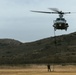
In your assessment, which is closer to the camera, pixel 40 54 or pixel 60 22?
pixel 60 22

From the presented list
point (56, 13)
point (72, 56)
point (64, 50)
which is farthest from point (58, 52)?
point (56, 13)

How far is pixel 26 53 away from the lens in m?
198

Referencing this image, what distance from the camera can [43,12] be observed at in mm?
91062

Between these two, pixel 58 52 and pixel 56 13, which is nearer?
pixel 56 13

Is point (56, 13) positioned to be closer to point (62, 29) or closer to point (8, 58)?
point (62, 29)

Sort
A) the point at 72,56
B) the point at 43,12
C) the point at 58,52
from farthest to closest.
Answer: the point at 58,52 → the point at 72,56 → the point at 43,12

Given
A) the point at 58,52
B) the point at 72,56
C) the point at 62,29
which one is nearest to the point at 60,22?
the point at 62,29

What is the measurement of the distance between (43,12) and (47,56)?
90.3 meters

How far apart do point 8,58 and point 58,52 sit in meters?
19.6

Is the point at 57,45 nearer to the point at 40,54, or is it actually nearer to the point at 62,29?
the point at 40,54

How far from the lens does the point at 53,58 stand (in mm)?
175750

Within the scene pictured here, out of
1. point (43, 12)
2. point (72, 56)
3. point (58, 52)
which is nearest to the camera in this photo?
point (43, 12)

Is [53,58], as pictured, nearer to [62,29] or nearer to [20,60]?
[20,60]

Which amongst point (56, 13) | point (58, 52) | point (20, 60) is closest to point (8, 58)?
point (20, 60)
